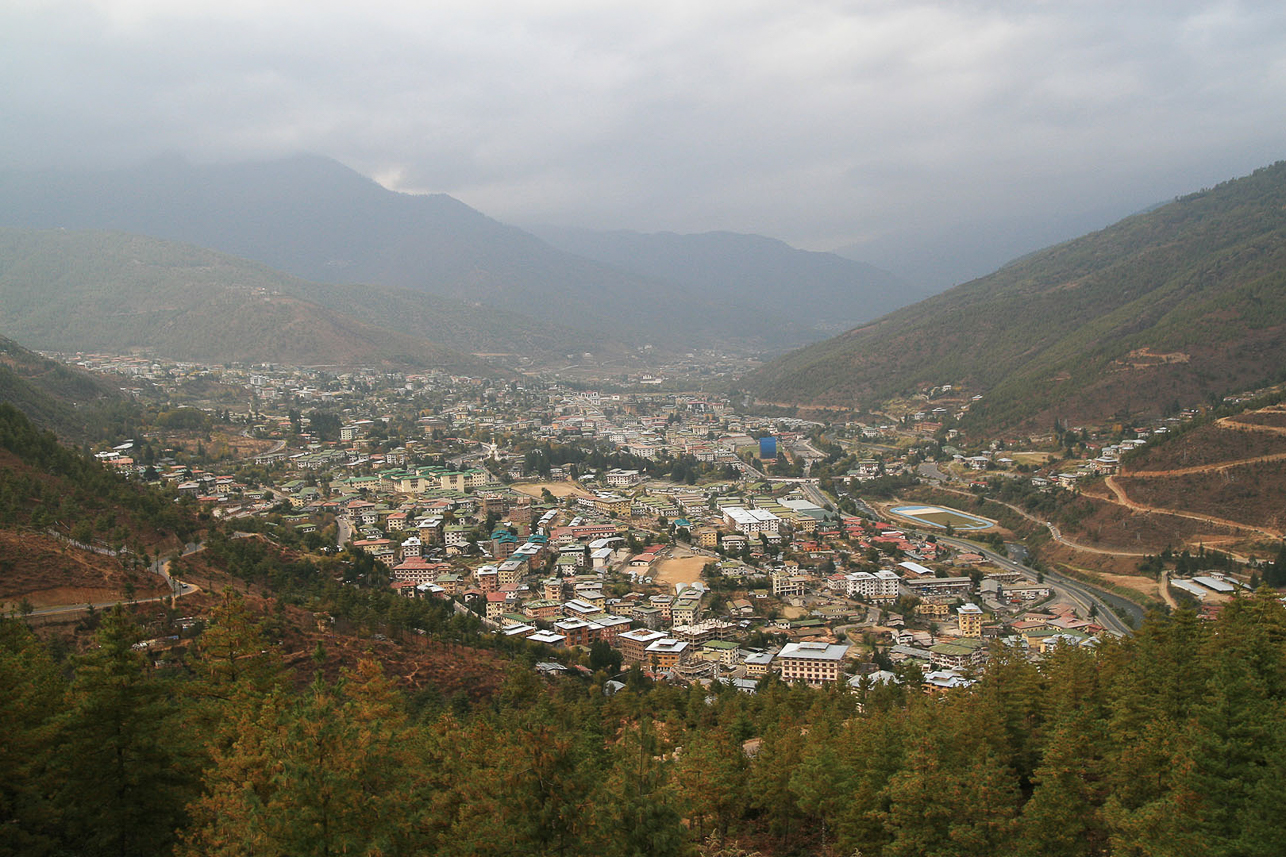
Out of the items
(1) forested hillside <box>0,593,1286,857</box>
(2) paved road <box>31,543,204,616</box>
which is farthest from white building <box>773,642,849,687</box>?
(2) paved road <box>31,543,204,616</box>

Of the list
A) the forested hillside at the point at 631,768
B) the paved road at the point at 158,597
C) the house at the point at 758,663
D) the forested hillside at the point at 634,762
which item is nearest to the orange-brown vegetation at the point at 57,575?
the paved road at the point at 158,597

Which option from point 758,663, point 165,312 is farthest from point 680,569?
point 165,312

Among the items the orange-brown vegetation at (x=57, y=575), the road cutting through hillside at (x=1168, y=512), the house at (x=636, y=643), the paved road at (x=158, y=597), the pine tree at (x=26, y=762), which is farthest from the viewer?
the road cutting through hillside at (x=1168, y=512)

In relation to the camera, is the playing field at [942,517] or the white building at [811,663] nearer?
the white building at [811,663]

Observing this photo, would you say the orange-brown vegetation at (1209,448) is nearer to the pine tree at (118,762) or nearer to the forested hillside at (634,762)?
the forested hillside at (634,762)

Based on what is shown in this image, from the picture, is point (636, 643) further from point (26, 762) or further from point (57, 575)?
point (26, 762)

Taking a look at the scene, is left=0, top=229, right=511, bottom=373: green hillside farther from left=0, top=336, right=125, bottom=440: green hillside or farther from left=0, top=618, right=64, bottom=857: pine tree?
left=0, top=618, right=64, bottom=857: pine tree
